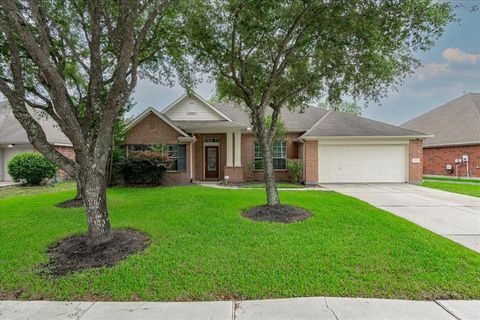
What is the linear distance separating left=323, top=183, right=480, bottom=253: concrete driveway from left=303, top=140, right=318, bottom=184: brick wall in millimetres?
3406

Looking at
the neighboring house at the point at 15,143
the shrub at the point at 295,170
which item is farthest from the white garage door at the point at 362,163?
the neighboring house at the point at 15,143

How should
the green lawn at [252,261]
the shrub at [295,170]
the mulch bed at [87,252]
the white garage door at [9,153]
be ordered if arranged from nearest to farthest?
the green lawn at [252,261], the mulch bed at [87,252], the shrub at [295,170], the white garage door at [9,153]

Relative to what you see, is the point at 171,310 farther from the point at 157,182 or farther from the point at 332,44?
the point at 157,182

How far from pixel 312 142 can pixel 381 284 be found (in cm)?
1182

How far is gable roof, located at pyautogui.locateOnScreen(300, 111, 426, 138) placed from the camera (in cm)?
1475

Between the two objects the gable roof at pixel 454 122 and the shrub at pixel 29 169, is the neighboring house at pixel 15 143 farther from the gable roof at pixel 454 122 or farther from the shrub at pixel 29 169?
the gable roof at pixel 454 122

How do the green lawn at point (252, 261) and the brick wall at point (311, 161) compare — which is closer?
the green lawn at point (252, 261)

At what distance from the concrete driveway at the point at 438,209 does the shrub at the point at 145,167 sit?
9.79 metres

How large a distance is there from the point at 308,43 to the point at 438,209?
22.0 feet

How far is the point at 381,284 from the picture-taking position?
3727mm

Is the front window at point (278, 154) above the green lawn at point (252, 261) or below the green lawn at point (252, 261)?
above

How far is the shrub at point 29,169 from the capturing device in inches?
623

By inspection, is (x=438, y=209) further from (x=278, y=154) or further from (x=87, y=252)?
(x=87, y=252)

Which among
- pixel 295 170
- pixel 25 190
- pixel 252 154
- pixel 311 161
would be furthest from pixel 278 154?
pixel 25 190
